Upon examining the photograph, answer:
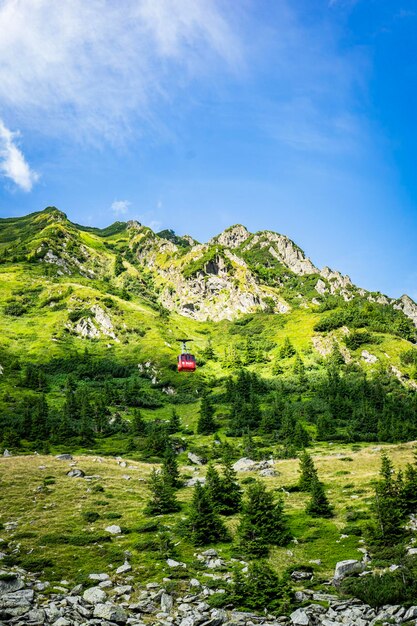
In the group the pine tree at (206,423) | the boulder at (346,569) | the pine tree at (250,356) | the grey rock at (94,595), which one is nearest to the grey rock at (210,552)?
the boulder at (346,569)

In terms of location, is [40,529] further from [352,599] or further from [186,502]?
[352,599]

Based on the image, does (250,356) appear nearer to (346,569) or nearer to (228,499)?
(228,499)

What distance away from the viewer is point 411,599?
74.1 feet

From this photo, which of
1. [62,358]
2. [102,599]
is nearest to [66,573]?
[102,599]

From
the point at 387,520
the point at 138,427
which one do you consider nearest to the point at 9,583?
the point at 387,520

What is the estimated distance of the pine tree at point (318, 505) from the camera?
140ft

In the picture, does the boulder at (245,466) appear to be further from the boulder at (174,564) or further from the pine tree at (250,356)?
the pine tree at (250,356)

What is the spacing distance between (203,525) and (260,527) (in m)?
4.96

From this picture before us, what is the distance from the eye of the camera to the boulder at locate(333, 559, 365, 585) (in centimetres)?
2792

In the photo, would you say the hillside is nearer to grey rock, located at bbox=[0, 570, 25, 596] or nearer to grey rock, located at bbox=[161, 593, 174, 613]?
grey rock, located at bbox=[161, 593, 174, 613]

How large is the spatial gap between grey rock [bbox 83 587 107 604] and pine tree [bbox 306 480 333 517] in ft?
77.7

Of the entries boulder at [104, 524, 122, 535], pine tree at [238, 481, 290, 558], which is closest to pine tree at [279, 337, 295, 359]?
pine tree at [238, 481, 290, 558]

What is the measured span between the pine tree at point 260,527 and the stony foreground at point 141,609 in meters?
8.06

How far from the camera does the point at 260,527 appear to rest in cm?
3675
